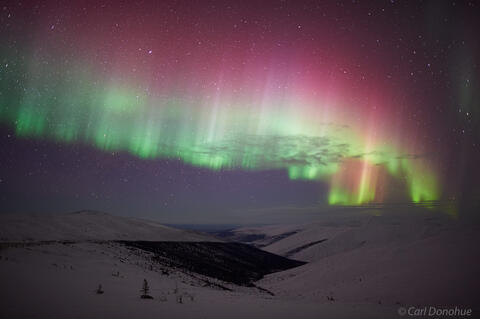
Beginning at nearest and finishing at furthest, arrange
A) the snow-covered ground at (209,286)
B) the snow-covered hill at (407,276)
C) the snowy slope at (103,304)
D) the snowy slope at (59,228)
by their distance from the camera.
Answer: the snowy slope at (103,304)
the snow-covered ground at (209,286)
the snow-covered hill at (407,276)
the snowy slope at (59,228)

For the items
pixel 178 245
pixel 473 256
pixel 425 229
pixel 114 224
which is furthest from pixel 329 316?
pixel 425 229

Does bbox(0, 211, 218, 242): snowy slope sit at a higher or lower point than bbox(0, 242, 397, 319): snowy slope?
lower

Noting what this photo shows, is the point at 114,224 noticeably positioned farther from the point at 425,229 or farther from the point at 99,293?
the point at 425,229

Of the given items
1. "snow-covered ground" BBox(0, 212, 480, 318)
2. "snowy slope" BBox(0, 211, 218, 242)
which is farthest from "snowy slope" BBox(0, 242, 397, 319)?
"snowy slope" BBox(0, 211, 218, 242)

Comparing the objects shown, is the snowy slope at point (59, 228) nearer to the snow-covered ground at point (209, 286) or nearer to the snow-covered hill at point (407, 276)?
the snow-covered ground at point (209, 286)

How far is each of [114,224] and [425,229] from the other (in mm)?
63186

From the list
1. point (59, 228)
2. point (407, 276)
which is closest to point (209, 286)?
point (407, 276)

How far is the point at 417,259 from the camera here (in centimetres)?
2528

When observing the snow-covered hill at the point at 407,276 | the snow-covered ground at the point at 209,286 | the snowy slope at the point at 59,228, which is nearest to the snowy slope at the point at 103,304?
the snow-covered ground at the point at 209,286

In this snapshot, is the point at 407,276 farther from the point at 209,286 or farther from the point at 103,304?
the point at 103,304

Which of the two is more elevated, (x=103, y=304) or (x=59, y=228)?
(x=103, y=304)

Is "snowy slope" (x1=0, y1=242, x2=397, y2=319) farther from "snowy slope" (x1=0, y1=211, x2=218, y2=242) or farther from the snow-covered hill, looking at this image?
"snowy slope" (x1=0, y1=211, x2=218, y2=242)

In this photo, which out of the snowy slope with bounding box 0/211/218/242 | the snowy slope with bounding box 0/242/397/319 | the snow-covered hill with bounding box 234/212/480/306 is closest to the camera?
the snowy slope with bounding box 0/242/397/319

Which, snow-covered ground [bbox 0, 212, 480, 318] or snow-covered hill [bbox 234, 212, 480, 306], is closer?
snow-covered ground [bbox 0, 212, 480, 318]
